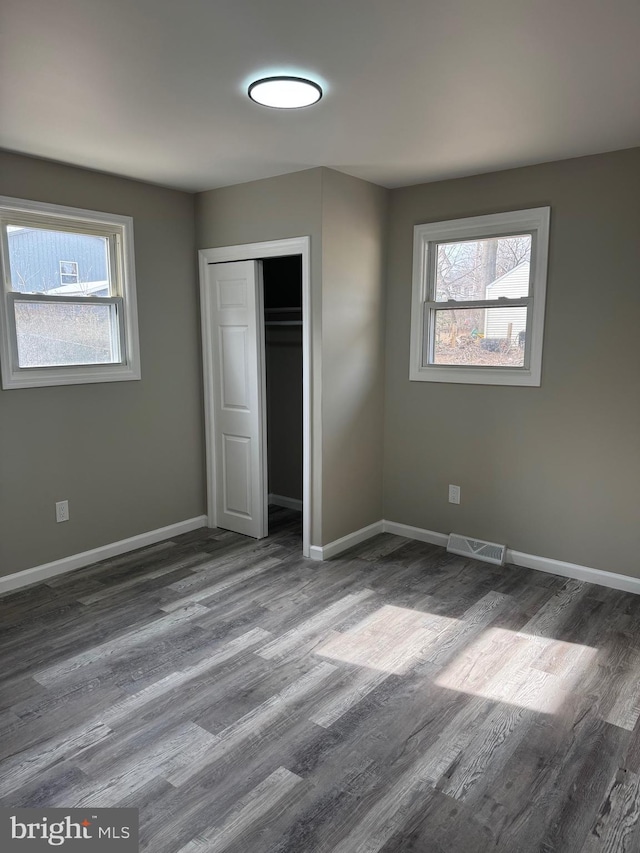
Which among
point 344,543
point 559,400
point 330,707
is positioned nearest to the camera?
point 330,707

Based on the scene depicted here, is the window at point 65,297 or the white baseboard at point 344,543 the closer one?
the window at point 65,297

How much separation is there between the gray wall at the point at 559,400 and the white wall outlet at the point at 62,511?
2443mm

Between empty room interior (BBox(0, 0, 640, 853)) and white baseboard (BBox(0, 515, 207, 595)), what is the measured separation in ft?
0.07

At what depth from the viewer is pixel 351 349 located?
407 centimetres

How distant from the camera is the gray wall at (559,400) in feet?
11.2

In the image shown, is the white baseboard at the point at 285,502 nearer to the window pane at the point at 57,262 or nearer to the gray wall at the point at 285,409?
the gray wall at the point at 285,409

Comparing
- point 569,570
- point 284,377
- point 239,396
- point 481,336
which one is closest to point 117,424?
point 239,396

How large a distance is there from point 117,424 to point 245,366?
3.20 ft

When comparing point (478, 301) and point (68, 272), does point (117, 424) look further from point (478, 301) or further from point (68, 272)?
point (478, 301)

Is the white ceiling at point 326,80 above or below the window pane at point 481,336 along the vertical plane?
above

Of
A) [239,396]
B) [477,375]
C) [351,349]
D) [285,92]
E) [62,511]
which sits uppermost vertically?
[285,92]

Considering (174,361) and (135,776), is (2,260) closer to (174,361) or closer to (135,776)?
(174,361)

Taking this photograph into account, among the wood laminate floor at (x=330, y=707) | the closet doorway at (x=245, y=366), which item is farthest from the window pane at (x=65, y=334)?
the wood laminate floor at (x=330, y=707)
